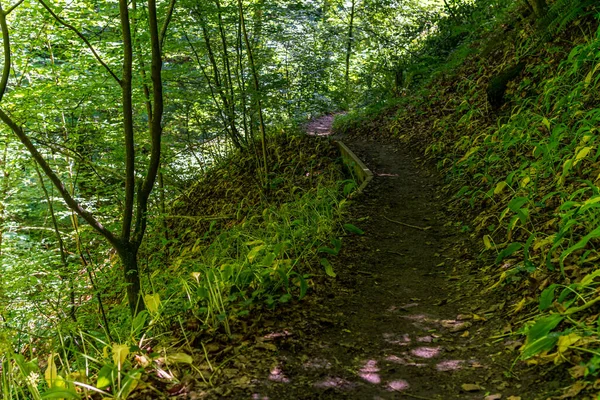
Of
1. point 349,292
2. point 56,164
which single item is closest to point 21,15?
point 56,164

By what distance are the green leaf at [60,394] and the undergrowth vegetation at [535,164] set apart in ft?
7.64

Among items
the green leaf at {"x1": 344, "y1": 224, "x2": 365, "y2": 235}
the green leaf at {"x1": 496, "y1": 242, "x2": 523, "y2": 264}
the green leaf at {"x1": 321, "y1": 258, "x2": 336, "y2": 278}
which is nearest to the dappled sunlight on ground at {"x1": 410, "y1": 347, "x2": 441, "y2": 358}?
the green leaf at {"x1": 496, "y1": 242, "x2": 523, "y2": 264}

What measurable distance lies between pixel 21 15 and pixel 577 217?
778 cm

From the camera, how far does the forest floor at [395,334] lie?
2.54 m

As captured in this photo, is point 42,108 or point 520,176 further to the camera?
point 42,108

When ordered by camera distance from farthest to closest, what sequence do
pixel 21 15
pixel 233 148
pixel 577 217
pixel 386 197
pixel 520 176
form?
pixel 233 148 < pixel 21 15 < pixel 386 197 < pixel 520 176 < pixel 577 217

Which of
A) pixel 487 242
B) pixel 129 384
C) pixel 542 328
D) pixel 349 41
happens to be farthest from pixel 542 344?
pixel 349 41

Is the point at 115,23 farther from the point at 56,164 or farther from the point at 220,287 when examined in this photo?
the point at 220,287

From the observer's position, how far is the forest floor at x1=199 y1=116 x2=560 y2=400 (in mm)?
2535

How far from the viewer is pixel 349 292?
12.9ft

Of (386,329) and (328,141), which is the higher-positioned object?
(328,141)

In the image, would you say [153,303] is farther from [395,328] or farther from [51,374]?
[395,328]

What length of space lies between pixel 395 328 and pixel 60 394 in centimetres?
221

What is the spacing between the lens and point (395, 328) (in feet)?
11.0
